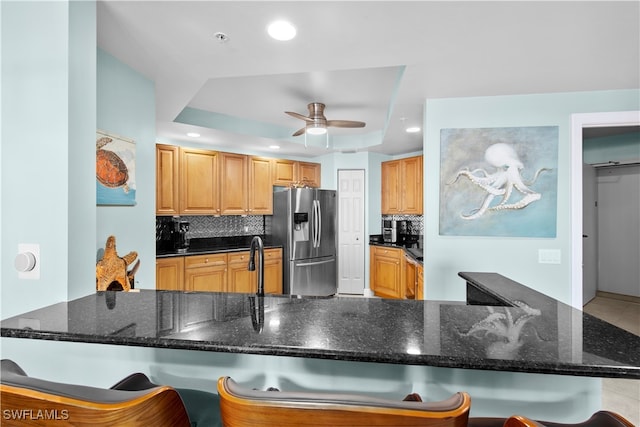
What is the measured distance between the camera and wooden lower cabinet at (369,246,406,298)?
189 inches

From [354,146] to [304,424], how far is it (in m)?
4.73

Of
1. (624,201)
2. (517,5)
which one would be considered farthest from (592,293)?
(517,5)

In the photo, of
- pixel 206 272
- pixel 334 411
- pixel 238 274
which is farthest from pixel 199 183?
pixel 334 411

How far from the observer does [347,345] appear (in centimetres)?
88

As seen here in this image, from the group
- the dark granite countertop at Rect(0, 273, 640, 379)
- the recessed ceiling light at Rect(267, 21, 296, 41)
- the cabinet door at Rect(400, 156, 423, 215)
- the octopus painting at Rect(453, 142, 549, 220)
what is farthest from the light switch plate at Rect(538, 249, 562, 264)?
the recessed ceiling light at Rect(267, 21, 296, 41)

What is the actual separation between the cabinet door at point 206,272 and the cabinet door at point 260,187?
0.89 metres

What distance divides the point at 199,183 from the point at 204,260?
1.00 m

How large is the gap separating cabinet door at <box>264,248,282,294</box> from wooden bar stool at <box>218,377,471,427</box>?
4.19 metres

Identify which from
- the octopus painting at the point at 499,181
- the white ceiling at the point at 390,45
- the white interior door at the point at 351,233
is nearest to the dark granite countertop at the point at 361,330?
the white ceiling at the point at 390,45

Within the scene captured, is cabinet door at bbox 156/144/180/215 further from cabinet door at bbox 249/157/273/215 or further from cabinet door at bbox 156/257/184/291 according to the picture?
cabinet door at bbox 249/157/273/215

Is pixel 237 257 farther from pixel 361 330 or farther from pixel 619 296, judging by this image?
pixel 619 296

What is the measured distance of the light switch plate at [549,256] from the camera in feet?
8.72

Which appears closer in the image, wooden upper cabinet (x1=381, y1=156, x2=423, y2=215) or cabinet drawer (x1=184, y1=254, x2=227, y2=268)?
cabinet drawer (x1=184, y1=254, x2=227, y2=268)

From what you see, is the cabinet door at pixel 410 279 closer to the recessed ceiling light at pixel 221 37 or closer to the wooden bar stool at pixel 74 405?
the recessed ceiling light at pixel 221 37
